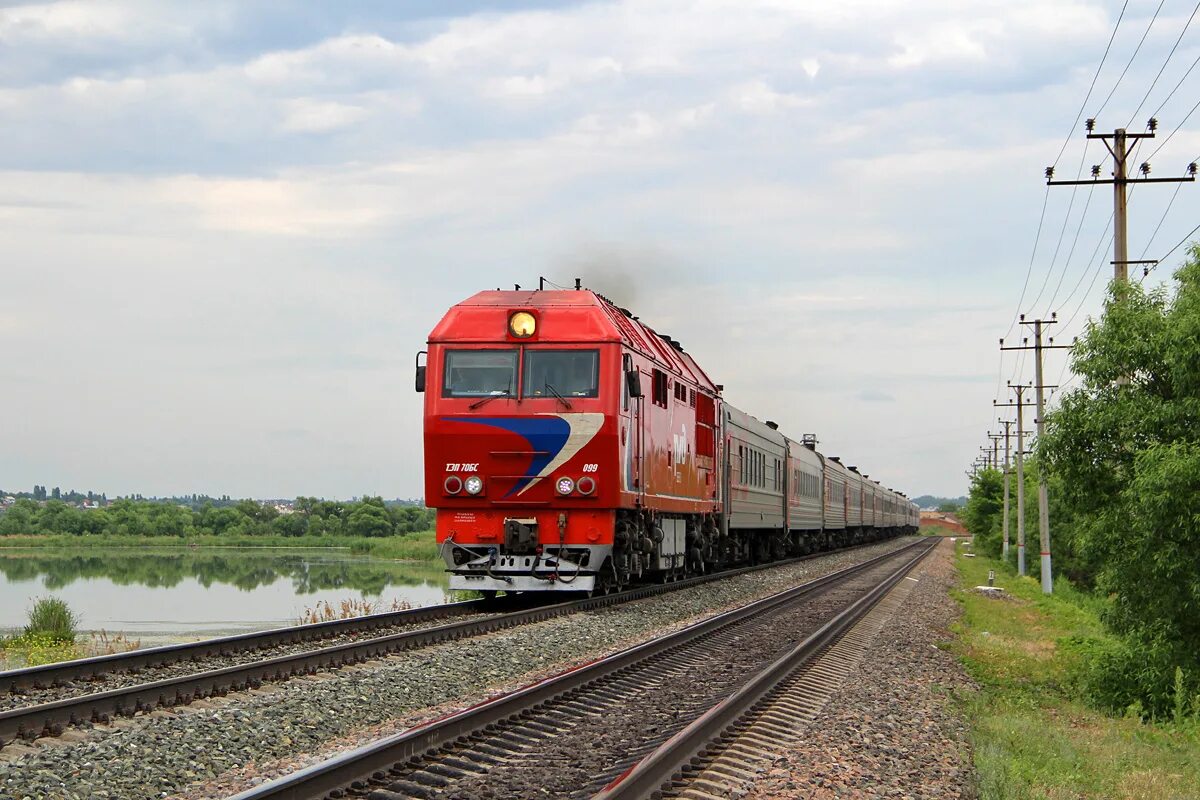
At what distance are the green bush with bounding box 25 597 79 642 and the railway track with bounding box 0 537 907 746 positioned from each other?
6223mm

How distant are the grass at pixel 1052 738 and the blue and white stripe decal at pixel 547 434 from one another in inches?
222

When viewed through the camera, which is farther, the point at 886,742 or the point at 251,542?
the point at 251,542

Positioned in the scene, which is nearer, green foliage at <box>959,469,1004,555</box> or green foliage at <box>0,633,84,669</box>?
green foliage at <box>0,633,84,669</box>

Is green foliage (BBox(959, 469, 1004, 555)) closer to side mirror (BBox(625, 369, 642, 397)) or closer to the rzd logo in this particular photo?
the rzd logo

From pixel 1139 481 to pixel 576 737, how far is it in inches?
310

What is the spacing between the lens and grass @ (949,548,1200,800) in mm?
7781

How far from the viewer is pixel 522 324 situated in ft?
56.6

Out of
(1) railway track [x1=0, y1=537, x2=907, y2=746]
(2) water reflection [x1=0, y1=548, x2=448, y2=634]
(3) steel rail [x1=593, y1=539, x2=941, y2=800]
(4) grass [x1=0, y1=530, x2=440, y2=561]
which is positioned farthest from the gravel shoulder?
(4) grass [x1=0, y1=530, x2=440, y2=561]

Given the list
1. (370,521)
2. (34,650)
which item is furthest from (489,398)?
(370,521)

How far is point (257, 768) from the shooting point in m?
7.34

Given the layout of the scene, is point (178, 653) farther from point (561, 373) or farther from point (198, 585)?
point (198, 585)

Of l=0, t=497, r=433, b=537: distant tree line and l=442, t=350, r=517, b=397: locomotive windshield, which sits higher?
l=442, t=350, r=517, b=397: locomotive windshield

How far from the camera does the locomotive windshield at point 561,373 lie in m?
17.1

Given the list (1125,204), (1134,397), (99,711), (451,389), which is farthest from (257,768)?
(1125,204)
